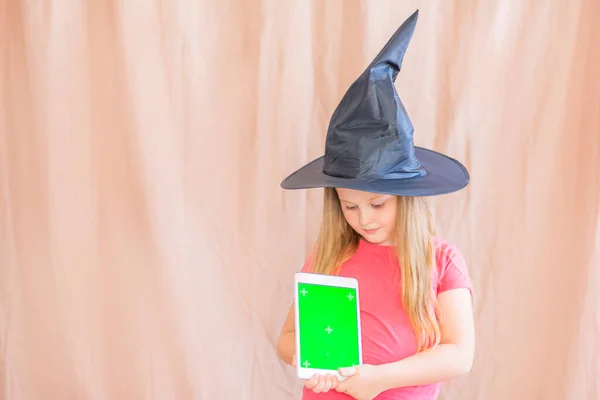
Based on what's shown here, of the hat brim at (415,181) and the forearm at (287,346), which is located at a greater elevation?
the hat brim at (415,181)

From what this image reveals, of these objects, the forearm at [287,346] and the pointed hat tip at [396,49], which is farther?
the forearm at [287,346]

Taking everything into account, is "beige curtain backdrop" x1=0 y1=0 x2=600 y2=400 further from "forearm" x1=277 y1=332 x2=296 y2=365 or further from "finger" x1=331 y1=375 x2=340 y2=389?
"finger" x1=331 y1=375 x2=340 y2=389

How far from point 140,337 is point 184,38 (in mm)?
568

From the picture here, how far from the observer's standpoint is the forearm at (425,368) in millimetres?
907

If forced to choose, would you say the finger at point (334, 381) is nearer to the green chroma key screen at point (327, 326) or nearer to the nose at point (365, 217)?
the green chroma key screen at point (327, 326)

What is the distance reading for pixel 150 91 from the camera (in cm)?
124

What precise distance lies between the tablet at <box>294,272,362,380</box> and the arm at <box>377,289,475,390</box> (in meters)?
0.05

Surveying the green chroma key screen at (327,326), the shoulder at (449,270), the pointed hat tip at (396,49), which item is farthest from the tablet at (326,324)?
the pointed hat tip at (396,49)

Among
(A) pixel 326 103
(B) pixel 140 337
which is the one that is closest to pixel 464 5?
(A) pixel 326 103

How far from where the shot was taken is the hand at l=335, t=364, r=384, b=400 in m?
0.90

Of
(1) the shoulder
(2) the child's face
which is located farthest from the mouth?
(1) the shoulder

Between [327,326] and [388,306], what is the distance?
0.37 ft

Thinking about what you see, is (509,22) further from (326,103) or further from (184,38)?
(184,38)

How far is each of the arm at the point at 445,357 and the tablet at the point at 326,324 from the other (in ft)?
0.17
